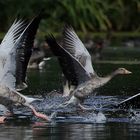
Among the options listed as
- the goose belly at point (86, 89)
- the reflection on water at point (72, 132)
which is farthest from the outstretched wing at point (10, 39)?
the reflection on water at point (72, 132)

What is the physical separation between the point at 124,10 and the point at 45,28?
9.31m

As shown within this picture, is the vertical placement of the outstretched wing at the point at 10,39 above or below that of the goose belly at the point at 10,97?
above

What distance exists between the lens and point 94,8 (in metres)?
59.5

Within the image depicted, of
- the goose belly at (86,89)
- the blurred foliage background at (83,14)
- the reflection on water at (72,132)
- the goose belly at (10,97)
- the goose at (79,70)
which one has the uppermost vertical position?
the blurred foliage background at (83,14)

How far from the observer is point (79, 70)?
18219mm

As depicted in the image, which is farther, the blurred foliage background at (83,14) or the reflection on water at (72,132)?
the blurred foliage background at (83,14)

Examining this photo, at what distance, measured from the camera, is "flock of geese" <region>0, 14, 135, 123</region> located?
16.8m

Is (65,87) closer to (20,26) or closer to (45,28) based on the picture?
(20,26)

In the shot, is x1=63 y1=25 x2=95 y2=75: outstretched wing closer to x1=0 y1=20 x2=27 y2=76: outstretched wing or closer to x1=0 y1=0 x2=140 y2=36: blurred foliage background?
x1=0 y1=20 x2=27 y2=76: outstretched wing

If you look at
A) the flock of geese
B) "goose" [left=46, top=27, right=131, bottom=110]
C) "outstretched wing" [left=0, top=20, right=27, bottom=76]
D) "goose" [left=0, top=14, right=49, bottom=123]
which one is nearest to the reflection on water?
the flock of geese

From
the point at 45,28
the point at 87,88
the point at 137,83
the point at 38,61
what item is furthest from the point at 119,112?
the point at 45,28

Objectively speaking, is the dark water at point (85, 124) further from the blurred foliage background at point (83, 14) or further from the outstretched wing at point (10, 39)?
the blurred foliage background at point (83, 14)

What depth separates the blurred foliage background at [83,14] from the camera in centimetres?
5653

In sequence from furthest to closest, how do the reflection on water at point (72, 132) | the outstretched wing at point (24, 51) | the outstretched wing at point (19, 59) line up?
1. the outstretched wing at point (24, 51)
2. the outstretched wing at point (19, 59)
3. the reflection on water at point (72, 132)
